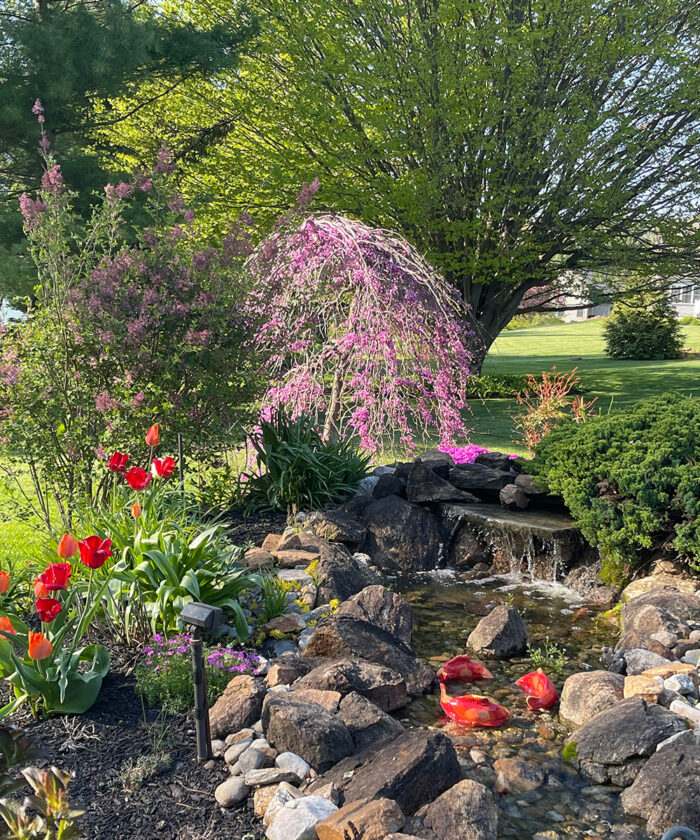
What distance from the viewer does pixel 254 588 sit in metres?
4.84

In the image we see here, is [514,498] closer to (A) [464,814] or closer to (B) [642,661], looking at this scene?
(B) [642,661]

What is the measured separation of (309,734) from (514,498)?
4.27 m

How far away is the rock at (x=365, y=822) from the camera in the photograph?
2.59 m

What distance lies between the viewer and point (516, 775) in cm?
340

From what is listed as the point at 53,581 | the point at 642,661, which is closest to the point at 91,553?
the point at 53,581

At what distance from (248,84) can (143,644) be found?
500 inches

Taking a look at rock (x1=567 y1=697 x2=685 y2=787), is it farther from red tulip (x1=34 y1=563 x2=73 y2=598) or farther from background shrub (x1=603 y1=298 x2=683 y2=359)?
background shrub (x1=603 y1=298 x2=683 y2=359)

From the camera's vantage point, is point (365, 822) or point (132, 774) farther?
point (132, 774)

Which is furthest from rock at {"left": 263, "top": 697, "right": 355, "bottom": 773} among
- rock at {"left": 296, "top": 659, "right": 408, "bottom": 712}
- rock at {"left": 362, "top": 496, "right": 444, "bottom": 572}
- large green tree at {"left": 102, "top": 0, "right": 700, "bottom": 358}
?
large green tree at {"left": 102, "top": 0, "right": 700, "bottom": 358}

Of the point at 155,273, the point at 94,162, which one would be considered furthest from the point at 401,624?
the point at 94,162

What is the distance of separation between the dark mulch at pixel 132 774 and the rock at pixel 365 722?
60 centimetres

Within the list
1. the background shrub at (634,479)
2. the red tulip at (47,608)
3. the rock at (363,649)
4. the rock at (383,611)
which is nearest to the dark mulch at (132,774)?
the red tulip at (47,608)

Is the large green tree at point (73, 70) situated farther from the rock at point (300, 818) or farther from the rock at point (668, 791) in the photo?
the rock at point (668, 791)

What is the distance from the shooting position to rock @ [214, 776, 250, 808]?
2943 millimetres
